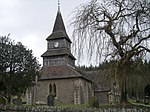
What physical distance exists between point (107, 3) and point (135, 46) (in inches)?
111

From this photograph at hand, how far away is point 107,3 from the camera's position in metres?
11.4

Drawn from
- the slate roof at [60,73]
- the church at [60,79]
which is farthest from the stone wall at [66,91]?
the slate roof at [60,73]

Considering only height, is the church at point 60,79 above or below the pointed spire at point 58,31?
below

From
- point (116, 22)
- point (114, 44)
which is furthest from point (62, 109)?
point (116, 22)

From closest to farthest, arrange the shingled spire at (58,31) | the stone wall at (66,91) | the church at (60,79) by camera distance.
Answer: the stone wall at (66,91), the church at (60,79), the shingled spire at (58,31)

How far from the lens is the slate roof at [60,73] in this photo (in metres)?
31.7

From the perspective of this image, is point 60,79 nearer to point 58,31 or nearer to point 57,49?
point 57,49

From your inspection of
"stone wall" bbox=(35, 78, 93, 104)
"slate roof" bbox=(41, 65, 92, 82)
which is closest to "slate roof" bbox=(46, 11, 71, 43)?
"slate roof" bbox=(41, 65, 92, 82)

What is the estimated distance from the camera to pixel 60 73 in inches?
1296

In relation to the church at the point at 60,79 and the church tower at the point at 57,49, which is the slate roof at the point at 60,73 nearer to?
the church at the point at 60,79

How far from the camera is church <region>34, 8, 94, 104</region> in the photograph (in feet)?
103

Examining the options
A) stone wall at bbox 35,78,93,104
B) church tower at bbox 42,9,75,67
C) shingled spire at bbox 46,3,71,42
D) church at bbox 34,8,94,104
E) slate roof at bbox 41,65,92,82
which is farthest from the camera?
shingled spire at bbox 46,3,71,42

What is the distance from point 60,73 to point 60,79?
104cm

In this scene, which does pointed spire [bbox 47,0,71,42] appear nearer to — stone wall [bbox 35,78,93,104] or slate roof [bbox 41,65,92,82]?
slate roof [bbox 41,65,92,82]
